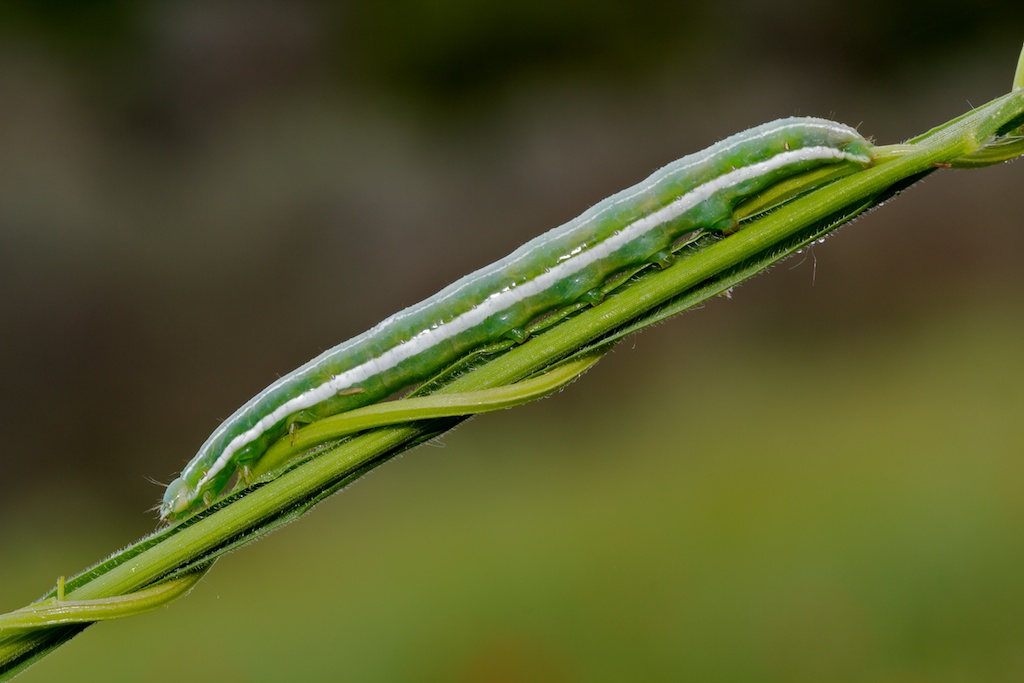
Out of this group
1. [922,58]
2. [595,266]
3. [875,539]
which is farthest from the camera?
[922,58]

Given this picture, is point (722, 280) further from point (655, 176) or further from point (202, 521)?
point (202, 521)

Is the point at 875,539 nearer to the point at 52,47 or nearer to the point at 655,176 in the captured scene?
the point at 655,176

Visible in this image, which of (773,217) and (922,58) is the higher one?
(922,58)

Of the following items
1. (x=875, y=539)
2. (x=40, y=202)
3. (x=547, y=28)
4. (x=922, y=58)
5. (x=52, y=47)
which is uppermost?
(x=52, y=47)

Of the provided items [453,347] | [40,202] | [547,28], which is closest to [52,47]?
[40,202]

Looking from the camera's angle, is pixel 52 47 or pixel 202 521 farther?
pixel 52 47

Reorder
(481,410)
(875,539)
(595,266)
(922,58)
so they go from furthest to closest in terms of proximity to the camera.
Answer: (922,58)
(875,539)
(595,266)
(481,410)
